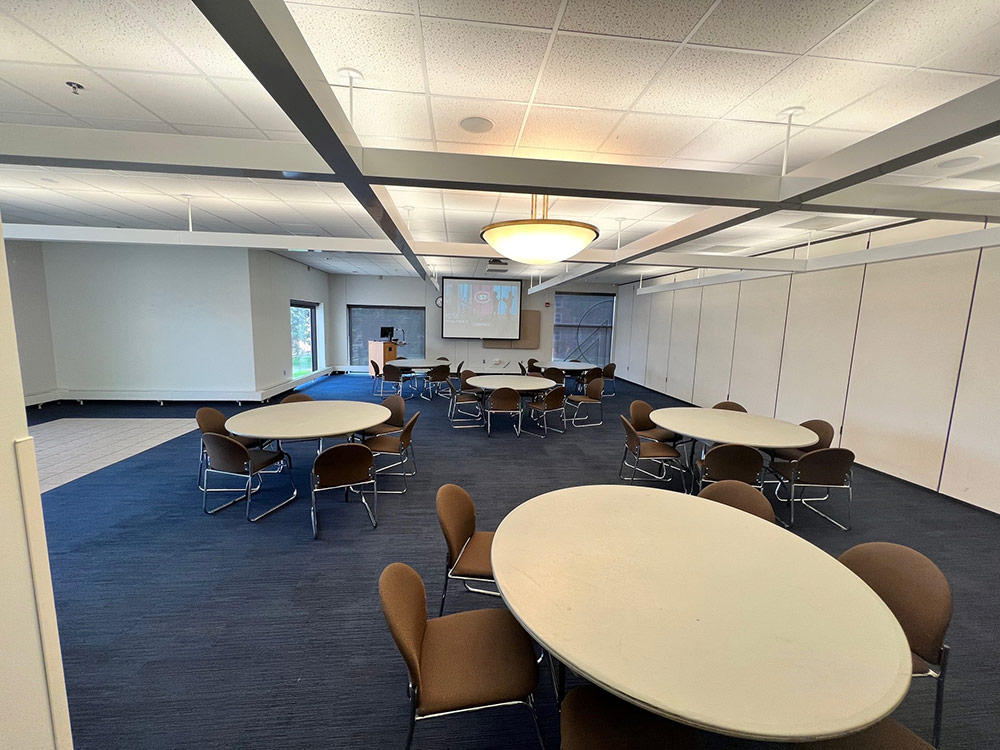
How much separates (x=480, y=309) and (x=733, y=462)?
27.3 ft

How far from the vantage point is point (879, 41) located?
68.0 inches

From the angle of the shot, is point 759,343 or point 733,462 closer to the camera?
point 733,462

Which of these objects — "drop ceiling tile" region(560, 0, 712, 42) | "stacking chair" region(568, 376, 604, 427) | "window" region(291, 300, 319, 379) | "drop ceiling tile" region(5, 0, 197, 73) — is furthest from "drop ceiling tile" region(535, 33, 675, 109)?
"window" region(291, 300, 319, 379)

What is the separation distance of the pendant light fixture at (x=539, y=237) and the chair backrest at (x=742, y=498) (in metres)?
1.83

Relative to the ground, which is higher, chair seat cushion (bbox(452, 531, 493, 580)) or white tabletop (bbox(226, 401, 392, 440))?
white tabletop (bbox(226, 401, 392, 440))

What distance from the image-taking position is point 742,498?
217cm

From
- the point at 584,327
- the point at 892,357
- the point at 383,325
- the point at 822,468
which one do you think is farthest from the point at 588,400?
the point at 383,325

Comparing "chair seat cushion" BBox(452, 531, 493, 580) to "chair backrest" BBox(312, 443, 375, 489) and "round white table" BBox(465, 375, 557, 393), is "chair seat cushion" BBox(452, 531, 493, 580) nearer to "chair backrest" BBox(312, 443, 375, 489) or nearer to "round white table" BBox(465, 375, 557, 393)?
"chair backrest" BBox(312, 443, 375, 489)

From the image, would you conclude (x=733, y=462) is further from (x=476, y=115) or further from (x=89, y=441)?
(x=89, y=441)

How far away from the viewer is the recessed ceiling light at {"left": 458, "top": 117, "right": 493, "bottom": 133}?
2.56 meters

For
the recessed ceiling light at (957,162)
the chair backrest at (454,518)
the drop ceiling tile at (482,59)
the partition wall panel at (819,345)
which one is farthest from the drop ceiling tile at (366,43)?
the partition wall panel at (819,345)

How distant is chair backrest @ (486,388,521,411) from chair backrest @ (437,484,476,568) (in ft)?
11.4

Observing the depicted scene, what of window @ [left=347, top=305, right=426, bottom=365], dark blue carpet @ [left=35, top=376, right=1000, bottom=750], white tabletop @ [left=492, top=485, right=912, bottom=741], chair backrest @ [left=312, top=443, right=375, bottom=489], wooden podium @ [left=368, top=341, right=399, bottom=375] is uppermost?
window @ [left=347, top=305, right=426, bottom=365]

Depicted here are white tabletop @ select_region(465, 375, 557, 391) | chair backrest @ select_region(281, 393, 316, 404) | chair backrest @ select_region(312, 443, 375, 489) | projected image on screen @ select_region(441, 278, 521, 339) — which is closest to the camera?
chair backrest @ select_region(312, 443, 375, 489)
